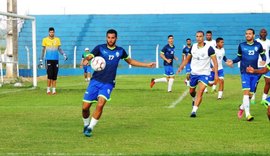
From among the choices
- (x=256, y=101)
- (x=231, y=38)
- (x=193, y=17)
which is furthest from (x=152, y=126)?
(x=193, y=17)

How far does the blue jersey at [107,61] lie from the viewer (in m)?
12.4

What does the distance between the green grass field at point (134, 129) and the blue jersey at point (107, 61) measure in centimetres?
105

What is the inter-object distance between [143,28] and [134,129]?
44.3 m

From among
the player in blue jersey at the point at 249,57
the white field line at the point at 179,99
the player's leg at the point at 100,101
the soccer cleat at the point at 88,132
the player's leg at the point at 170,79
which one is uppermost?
the player in blue jersey at the point at 249,57

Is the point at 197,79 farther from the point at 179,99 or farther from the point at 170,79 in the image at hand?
the point at 170,79

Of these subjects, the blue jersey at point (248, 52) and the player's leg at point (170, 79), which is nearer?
the blue jersey at point (248, 52)

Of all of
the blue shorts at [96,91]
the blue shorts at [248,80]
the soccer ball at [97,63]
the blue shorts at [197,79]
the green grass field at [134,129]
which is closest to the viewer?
the green grass field at [134,129]

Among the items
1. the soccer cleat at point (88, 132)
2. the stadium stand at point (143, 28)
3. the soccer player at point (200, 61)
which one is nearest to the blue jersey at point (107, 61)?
the soccer cleat at point (88, 132)

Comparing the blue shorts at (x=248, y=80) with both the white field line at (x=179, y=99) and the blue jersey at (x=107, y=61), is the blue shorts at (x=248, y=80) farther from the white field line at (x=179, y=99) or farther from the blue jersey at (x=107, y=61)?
the blue jersey at (x=107, y=61)

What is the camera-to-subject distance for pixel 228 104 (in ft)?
63.8

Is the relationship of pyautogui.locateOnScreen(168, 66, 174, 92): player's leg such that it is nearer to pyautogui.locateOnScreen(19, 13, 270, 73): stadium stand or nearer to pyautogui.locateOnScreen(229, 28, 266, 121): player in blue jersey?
pyautogui.locateOnScreen(229, 28, 266, 121): player in blue jersey

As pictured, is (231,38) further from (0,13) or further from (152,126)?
(152,126)

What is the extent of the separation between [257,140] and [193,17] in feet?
157

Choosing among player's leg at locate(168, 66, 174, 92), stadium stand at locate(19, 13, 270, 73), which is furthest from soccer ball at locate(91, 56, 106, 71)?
stadium stand at locate(19, 13, 270, 73)
